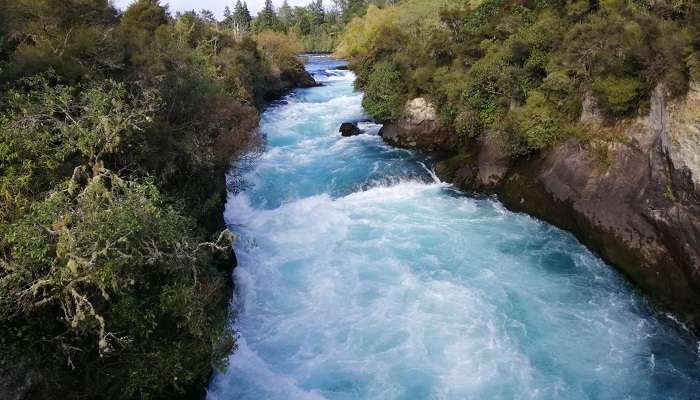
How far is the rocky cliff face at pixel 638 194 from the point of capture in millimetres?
12602

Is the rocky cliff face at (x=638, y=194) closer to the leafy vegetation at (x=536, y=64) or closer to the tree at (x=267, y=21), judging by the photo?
the leafy vegetation at (x=536, y=64)

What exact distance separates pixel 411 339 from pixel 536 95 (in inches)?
466

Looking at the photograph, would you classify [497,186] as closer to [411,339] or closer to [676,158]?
[676,158]

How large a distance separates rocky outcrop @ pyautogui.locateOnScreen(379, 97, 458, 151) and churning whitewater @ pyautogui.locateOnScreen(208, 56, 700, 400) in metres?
4.01

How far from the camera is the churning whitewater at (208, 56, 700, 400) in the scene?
11219 millimetres

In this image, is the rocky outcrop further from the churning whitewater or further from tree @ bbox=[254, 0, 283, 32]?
tree @ bbox=[254, 0, 283, 32]

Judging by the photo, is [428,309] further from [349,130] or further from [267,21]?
[267,21]

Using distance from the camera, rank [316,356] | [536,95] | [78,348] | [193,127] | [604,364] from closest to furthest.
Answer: [78,348]
[604,364]
[316,356]
[193,127]
[536,95]

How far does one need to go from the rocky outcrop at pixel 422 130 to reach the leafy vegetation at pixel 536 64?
2.16 feet

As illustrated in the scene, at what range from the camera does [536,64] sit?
19781 mm

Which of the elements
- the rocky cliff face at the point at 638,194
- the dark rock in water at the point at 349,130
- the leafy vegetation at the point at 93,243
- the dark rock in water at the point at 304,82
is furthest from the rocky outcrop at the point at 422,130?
the dark rock in water at the point at 304,82

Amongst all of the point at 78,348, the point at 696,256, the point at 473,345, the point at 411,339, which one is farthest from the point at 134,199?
Result: the point at 696,256

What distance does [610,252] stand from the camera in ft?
48.9

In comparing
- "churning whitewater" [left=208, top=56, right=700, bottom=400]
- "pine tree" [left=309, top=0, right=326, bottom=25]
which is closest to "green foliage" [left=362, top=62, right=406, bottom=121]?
"churning whitewater" [left=208, top=56, right=700, bottom=400]
